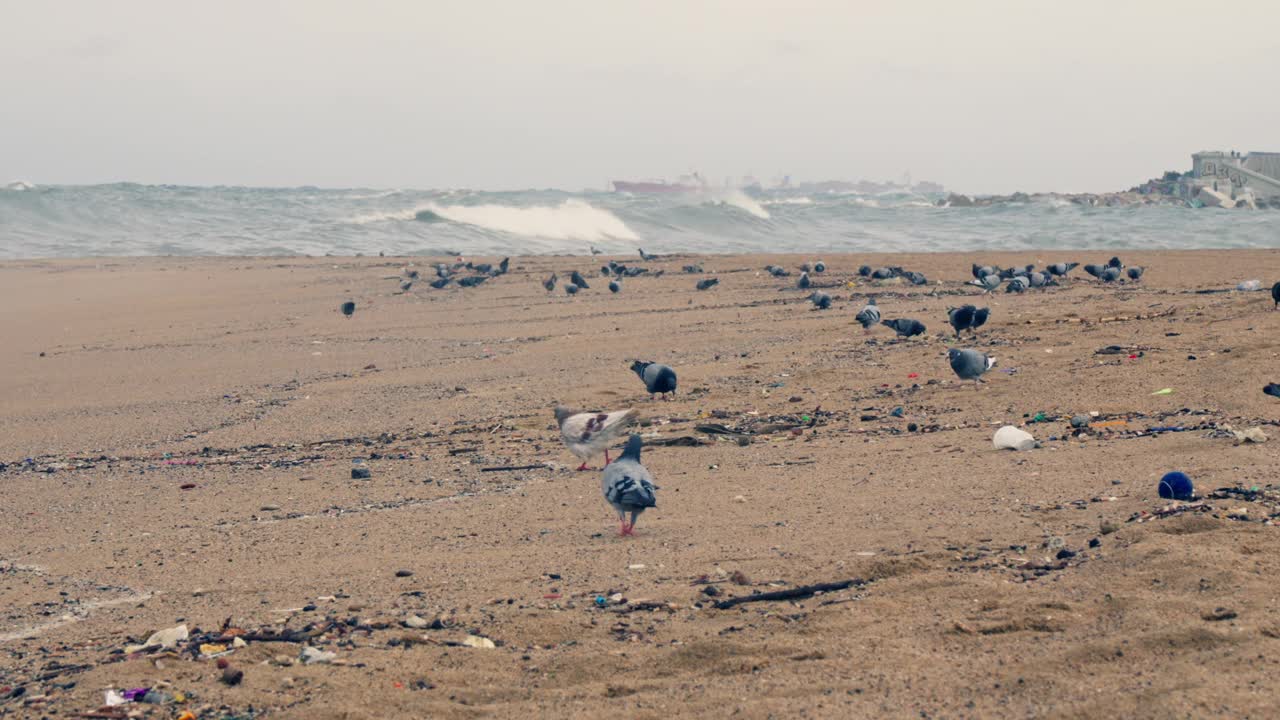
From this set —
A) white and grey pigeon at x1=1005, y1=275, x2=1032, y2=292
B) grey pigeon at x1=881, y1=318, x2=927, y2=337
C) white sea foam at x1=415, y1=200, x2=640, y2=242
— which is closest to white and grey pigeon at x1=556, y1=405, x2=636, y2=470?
grey pigeon at x1=881, y1=318, x2=927, y2=337

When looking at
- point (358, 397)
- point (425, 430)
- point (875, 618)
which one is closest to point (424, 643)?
point (875, 618)

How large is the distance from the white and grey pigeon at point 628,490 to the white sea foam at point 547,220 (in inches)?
1337

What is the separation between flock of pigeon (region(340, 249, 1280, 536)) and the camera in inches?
228

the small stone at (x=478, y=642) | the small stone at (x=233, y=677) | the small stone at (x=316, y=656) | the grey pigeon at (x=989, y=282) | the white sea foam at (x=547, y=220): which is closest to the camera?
the small stone at (x=233, y=677)

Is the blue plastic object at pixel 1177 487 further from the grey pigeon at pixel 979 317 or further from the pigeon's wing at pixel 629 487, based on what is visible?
the grey pigeon at pixel 979 317

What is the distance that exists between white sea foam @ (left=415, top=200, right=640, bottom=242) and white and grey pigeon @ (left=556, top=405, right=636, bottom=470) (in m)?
32.5

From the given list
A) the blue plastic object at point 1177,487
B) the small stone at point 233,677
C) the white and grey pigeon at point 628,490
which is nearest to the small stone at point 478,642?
the small stone at point 233,677

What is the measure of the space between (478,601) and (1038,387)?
5630mm

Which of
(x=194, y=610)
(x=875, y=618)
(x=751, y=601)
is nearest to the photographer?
(x=875, y=618)

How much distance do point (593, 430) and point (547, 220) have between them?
39332 millimetres

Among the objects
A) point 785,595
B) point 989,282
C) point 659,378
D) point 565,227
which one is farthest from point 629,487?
point 565,227

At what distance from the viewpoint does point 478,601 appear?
4832 millimetres

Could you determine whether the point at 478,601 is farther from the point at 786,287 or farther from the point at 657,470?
the point at 786,287

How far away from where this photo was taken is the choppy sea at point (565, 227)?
3462 cm
